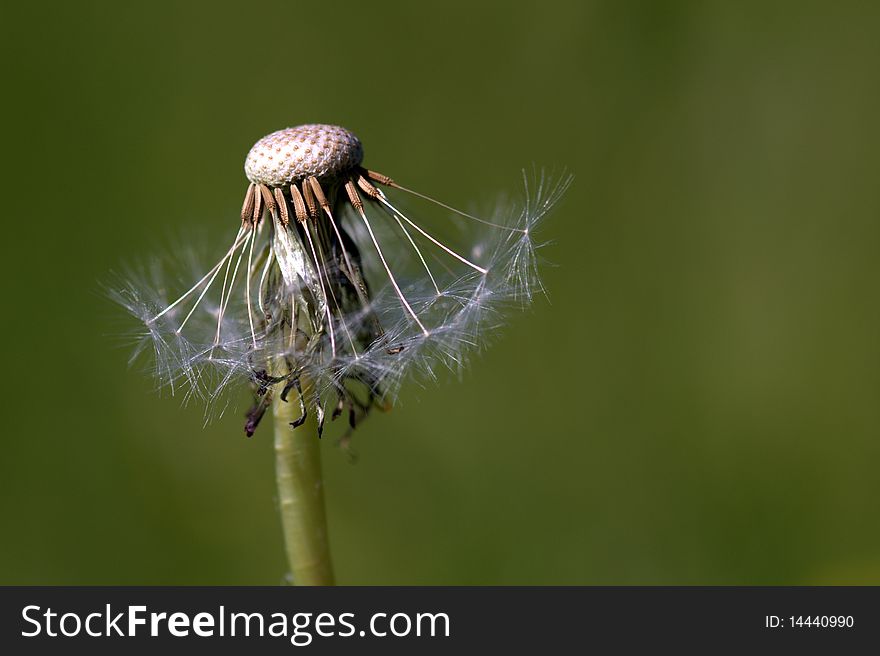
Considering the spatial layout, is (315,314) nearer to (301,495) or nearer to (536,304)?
(301,495)

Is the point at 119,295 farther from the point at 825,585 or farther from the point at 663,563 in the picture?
the point at 825,585

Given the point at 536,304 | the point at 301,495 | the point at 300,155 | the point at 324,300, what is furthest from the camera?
the point at 536,304

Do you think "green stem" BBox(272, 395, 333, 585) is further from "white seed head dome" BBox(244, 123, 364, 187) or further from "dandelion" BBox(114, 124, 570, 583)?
"white seed head dome" BBox(244, 123, 364, 187)

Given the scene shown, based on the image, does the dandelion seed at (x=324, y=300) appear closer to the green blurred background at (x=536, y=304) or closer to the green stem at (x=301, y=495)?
the green stem at (x=301, y=495)

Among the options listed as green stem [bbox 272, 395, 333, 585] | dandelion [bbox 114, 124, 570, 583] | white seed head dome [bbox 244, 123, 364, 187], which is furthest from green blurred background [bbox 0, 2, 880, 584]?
white seed head dome [bbox 244, 123, 364, 187]

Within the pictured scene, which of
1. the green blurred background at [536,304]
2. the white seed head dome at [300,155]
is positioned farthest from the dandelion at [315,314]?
the green blurred background at [536,304]

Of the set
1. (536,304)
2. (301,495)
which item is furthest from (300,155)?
(536,304)
